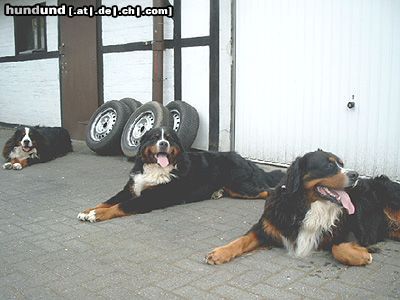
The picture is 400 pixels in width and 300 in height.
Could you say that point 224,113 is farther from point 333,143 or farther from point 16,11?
point 16,11

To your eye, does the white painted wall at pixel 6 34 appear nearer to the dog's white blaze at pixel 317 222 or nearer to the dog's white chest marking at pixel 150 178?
the dog's white chest marking at pixel 150 178

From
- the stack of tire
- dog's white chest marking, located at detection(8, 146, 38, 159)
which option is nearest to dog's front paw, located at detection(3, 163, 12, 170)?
dog's white chest marking, located at detection(8, 146, 38, 159)

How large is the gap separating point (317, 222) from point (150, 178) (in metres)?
2.21

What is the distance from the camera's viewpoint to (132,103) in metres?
9.20

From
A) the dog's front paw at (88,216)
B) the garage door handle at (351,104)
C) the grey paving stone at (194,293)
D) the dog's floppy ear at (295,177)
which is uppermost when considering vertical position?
the garage door handle at (351,104)

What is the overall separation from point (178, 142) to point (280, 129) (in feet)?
7.65

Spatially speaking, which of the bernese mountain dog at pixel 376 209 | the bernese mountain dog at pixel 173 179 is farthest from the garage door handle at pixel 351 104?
the bernese mountain dog at pixel 376 209

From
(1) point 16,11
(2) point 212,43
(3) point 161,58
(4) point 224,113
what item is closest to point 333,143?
(4) point 224,113

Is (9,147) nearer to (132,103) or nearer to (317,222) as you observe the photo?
(132,103)

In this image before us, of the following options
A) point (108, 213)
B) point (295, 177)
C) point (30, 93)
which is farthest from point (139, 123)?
point (30, 93)

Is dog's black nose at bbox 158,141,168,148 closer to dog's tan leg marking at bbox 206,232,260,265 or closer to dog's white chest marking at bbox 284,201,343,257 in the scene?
dog's tan leg marking at bbox 206,232,260,265

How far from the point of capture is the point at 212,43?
7891 mm

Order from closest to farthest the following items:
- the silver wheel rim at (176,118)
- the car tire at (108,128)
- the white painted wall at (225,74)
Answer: the white painted wall at (225,74) < the silver wheel rim at (176,118) < the car tire at (108,128)

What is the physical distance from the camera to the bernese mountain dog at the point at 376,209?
3.92 m
